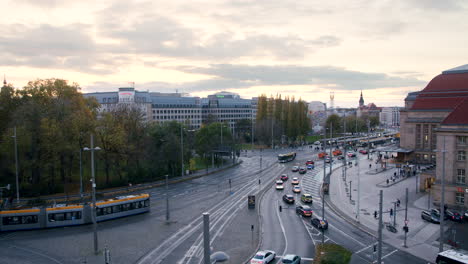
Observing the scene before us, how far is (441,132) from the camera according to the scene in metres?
42.6

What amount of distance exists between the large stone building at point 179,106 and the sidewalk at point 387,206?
223ft

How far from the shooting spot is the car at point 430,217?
117ft

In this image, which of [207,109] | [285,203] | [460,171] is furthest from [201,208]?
[207,109]

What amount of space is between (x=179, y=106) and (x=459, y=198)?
125469 mm

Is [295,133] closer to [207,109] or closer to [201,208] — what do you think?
[207,109]

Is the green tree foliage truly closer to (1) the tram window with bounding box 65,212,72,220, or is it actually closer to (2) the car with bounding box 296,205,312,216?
(2) the car with bounding box 296,205,312,216

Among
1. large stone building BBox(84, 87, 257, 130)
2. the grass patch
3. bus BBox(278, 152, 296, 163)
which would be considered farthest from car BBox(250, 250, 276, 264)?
large stone building BBox(84, 87, 257, 130)

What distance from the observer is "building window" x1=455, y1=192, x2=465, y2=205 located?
4056cm

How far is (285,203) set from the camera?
44.8 m

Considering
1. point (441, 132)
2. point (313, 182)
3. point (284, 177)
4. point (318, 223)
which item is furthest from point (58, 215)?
point (441, 132)

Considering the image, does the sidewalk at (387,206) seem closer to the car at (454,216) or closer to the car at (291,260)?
the car at (454,216)

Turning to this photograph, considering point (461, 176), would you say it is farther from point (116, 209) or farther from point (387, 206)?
point (116, 209)

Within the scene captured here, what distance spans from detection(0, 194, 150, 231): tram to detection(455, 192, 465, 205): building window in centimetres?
3893

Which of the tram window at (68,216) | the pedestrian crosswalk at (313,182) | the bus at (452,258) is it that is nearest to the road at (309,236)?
the bus at (452,258)
